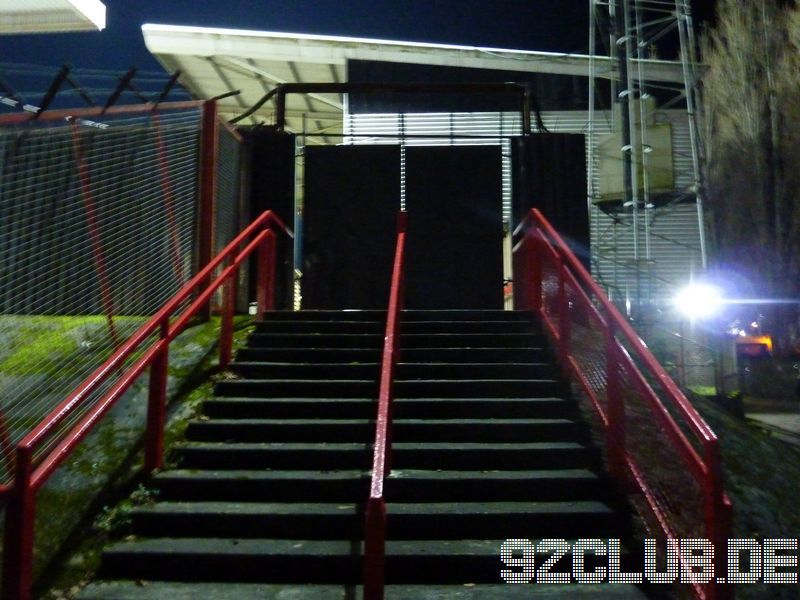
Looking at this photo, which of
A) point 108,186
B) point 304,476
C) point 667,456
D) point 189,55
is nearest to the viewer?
point 304,476

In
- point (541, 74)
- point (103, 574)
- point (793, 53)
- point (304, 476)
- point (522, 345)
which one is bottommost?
point (103, 574)

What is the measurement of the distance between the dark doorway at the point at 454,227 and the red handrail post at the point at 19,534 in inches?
229

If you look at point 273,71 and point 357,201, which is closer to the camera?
point 357,201

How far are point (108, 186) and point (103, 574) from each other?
4298mm

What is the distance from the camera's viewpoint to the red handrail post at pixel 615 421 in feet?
14.5

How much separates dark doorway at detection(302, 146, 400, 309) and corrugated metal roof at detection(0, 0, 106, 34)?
4.02m

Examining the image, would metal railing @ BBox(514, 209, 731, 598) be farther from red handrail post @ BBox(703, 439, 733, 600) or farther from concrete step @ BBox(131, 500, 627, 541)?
concrete step @ BBox(131, 500, 627, 541)

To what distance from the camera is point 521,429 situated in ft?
16.2

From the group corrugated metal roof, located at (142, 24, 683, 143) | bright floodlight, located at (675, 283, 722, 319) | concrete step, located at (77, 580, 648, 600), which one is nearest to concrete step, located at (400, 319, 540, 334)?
concrete step, located at (77, 580, 648, 600)

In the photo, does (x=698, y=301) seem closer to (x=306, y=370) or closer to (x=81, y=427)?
(x=306, y=370)

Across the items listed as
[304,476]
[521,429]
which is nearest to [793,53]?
[521,429]

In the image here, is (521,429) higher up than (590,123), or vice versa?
(590,123)

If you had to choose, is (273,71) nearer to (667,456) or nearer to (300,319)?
(300,319)

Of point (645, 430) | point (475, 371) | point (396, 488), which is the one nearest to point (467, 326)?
point (475, 371)
